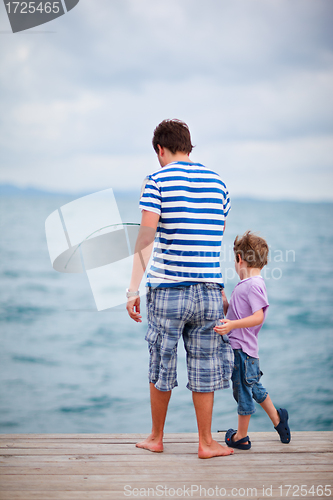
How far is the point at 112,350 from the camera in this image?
42.7 ft

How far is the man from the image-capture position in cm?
159

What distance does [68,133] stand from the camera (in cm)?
2739

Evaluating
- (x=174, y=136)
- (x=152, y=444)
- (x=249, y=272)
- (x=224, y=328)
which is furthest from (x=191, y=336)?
(x=174, y=136)

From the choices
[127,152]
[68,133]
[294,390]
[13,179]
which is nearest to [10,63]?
[68,133]

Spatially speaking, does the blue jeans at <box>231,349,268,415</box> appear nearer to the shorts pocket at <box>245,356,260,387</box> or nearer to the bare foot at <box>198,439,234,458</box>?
the shorts pocket at <box>245,356,260,387</box>

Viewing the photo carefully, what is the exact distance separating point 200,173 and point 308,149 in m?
28.9

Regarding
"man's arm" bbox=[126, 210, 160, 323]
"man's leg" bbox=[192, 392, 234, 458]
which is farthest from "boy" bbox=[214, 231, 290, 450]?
"man's arm" bbox=[126, 210, 160, 323]

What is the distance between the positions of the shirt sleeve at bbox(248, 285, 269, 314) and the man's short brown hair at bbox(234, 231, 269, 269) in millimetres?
125

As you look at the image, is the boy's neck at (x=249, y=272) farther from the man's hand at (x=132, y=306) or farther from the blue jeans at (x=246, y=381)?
the man's hand at (x=132, y=306)

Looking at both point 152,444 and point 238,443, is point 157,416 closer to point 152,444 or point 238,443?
point 152,444

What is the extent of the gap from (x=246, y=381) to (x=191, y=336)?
307 mm

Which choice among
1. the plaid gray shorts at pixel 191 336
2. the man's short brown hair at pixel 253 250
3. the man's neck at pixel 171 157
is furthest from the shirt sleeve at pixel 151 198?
the man's short brown hair at pixel 253 250

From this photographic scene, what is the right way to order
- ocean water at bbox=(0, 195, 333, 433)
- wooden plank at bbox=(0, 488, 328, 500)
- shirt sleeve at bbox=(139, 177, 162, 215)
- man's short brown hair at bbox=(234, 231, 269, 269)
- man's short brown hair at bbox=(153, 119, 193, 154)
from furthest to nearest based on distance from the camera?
ocean water at bbox=(0, 195, 333, 433) → man's short brown hair at bbox=(234, 231, 269, 269) → man's short brown hair at bbox=(153, 119, 193, 154) → shirt sleeve at bbox=(139, 177, 162, 215) → wooden plank at bbox=(0, 488, 328, 500)

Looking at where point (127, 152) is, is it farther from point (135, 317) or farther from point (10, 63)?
point (135, 317)
